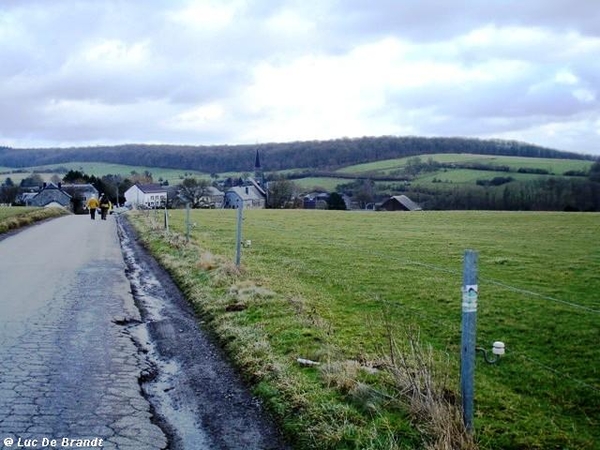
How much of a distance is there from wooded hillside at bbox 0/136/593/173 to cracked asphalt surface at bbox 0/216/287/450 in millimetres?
123464

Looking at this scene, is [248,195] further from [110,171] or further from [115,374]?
[115,374]

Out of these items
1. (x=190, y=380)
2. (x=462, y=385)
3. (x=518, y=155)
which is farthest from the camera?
(x=518, y=155)

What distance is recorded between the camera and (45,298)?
11.2 meters

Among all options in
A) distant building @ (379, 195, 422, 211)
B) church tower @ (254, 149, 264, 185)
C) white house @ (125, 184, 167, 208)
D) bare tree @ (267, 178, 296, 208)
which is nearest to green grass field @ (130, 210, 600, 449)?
distant building @ (379, 195, 422, 211)

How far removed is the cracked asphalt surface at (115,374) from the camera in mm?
5301

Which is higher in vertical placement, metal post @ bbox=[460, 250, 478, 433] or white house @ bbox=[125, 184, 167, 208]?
metal post @ bbox=[460, 250, 478, 433]

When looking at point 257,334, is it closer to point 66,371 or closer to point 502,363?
point 66,371

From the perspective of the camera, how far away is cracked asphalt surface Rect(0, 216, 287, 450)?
17.4 feet

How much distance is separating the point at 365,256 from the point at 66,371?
13723 mm

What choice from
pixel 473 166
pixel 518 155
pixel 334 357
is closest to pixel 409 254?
pixel 334 357

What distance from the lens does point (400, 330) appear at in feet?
30.4

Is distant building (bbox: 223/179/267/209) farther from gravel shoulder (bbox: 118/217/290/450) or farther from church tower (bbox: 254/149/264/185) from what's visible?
gravel shoulder (bbox: 118/217/290/450)

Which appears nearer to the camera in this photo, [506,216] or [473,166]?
[506,216]

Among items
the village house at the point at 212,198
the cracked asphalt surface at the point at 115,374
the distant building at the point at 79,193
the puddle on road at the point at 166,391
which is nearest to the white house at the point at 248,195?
the village house at the point at 212,198
